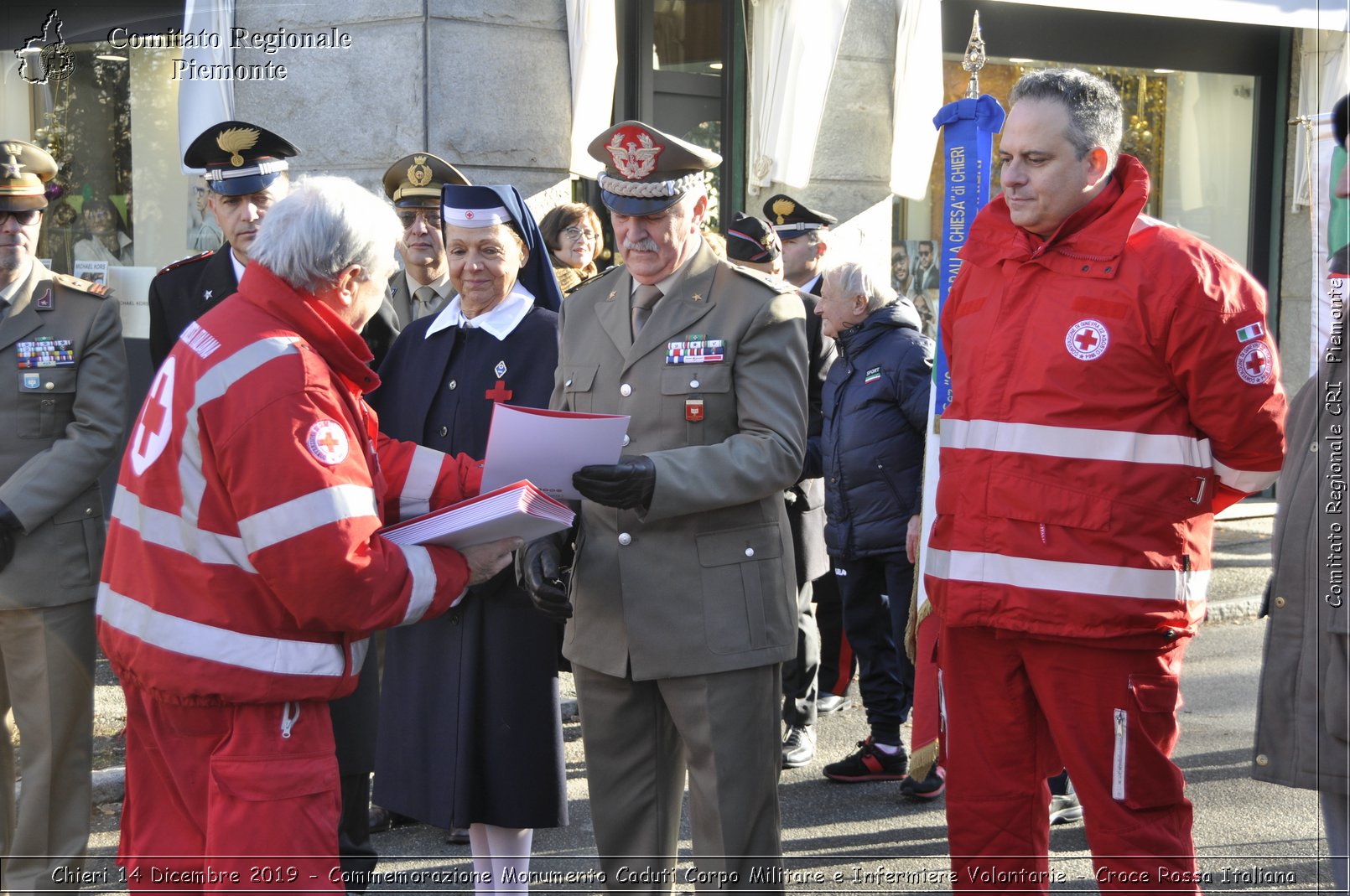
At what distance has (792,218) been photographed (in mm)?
7559

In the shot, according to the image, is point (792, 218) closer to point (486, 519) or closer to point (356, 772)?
point (356, 772)

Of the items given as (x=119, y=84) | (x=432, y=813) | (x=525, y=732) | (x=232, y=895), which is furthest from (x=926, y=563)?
(x=119, y=84)

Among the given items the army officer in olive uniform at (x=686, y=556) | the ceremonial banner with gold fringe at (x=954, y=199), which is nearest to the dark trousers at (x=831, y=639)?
the ceremonial banner with gold fringe at (x=954, y=199)

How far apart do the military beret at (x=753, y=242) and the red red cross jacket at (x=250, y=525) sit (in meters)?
3.99

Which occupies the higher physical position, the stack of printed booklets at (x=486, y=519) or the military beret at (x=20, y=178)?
the military beret at (x=20, y=178)

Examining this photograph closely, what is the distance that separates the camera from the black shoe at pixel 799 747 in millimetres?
5855

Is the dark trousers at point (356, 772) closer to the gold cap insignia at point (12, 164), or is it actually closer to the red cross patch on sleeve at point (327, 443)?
the red cross patch on sleeve at point (327, 443)

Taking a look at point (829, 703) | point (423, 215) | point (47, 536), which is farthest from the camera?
point (829, 703)

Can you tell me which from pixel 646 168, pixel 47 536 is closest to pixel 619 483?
pixel 646 168

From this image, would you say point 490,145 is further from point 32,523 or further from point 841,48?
point 32,523

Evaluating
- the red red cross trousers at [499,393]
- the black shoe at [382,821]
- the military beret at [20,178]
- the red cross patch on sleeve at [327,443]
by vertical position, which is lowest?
the black shoe at [382,821]

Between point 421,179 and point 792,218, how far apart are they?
8.57 feet

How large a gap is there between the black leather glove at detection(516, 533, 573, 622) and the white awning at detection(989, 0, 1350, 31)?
733 cm

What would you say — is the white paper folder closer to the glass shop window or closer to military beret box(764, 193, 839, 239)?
military beret box(764, 193, 839, 239)
